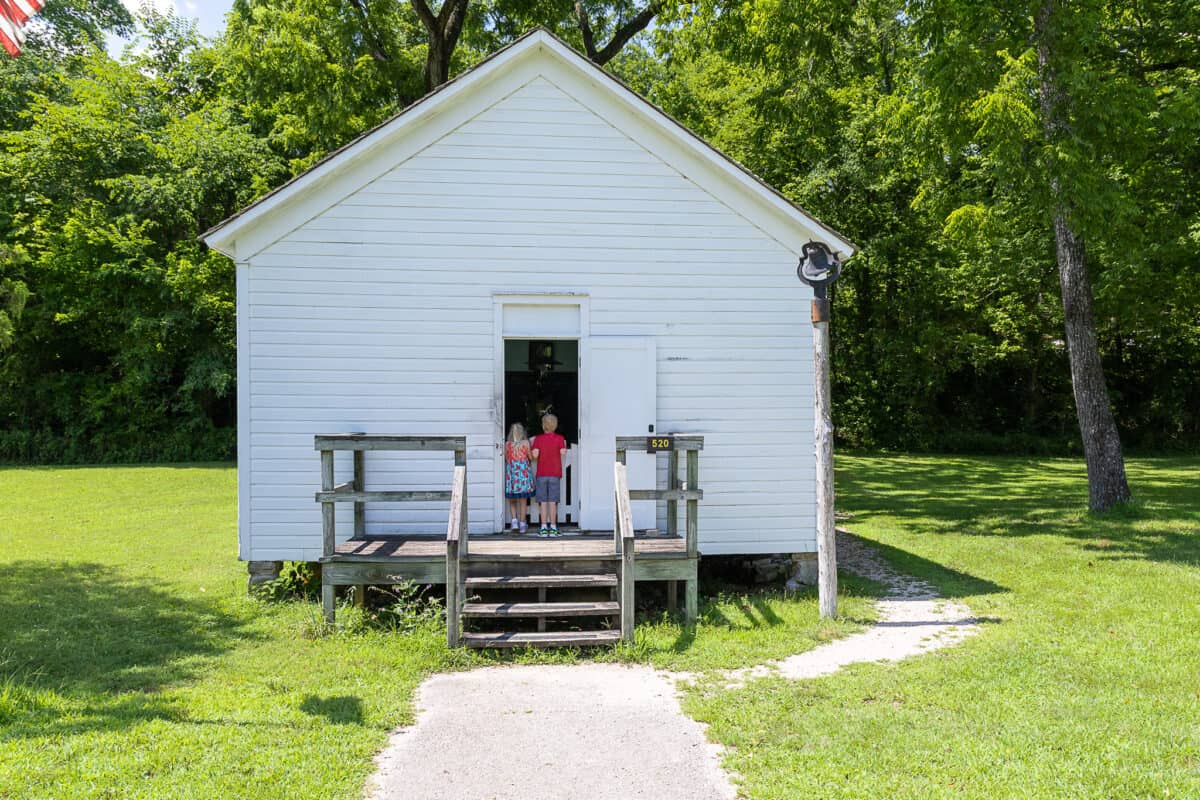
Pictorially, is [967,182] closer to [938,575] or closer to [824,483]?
[938,575]

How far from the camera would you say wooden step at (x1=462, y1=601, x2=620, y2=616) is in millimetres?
7379

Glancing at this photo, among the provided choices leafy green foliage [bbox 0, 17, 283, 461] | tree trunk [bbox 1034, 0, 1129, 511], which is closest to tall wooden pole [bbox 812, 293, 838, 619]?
tree trunk [bbox 1034, 0, 1129, 511]

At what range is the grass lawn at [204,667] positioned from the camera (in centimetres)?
464

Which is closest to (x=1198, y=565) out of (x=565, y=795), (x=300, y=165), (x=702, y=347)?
(x=702, y=347)

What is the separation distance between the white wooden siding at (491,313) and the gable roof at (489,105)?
12 cm

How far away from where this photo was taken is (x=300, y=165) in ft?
76.6

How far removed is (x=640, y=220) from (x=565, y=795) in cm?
622

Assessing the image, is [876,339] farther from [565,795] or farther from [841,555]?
[565,795]

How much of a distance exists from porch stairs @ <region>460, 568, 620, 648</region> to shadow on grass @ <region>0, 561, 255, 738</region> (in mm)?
2194

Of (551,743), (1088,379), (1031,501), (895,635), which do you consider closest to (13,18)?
(551,743)

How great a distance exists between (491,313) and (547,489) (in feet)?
6.67

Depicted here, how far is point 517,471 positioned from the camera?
910 centimetres

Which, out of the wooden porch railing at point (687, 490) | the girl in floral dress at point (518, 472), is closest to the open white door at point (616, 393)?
the girl in floral dress at point (518, 472)

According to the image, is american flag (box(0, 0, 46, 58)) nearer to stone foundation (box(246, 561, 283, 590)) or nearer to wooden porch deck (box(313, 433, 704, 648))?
wooden porch deck (box(313, 433, 704, 648))
